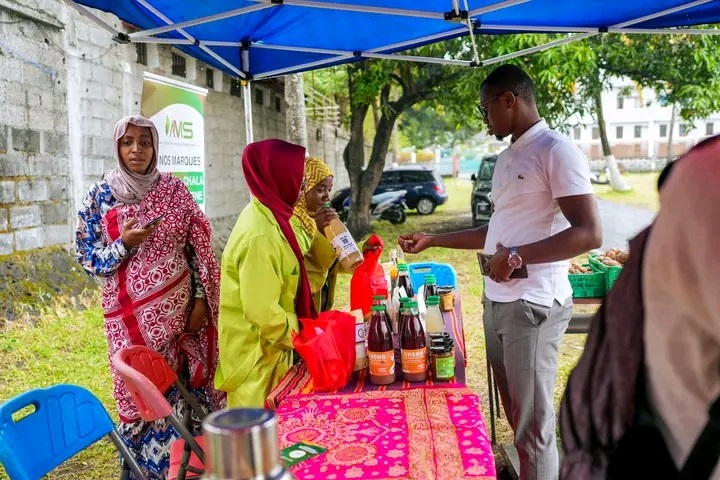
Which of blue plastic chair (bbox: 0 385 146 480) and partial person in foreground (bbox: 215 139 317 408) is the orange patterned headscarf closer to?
→ partial person in foreground (bbox: 215 139 317 408)

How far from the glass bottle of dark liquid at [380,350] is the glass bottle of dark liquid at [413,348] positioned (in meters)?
0.05

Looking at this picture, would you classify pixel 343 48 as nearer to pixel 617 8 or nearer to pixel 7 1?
pixel 617 8

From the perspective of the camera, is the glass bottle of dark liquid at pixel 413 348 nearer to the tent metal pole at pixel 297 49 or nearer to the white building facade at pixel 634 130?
the tent metal pole at pixel 297 49

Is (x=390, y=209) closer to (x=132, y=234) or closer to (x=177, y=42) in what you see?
(x=177, y=42)

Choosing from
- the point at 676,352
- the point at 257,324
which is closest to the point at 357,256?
the point at 257,324

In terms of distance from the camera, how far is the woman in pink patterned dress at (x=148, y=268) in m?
2.82

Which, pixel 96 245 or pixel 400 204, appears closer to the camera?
pixel 96 245

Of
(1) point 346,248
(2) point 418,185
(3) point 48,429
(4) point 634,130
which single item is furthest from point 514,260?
(4) point 634,130

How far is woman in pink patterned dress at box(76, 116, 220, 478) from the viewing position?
111 inches

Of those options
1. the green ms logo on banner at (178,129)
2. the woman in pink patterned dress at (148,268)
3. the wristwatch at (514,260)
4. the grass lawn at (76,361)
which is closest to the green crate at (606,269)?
the grass lawn at (76,361)

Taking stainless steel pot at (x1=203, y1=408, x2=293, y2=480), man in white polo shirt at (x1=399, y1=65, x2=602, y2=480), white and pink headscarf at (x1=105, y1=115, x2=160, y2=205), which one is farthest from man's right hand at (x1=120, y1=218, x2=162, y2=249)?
stainless steel pot at (x1=203, y1=408, x2=293, y2=480)

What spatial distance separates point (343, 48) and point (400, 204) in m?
12.6

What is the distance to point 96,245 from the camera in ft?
9.50

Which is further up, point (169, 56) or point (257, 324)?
point (169, 56)
